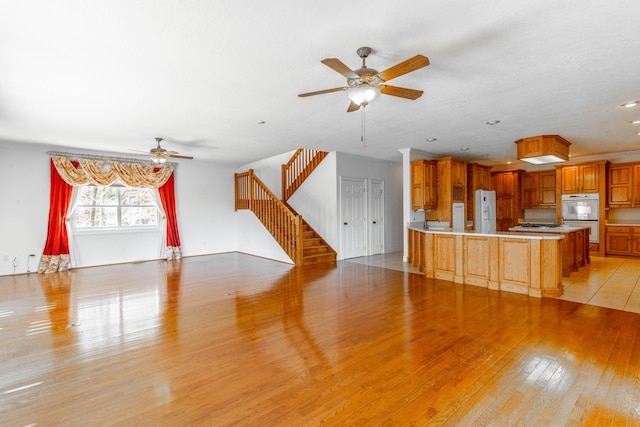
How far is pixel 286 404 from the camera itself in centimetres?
205

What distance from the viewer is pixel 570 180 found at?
8.14 metres

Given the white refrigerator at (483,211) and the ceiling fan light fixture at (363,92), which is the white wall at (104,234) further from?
the ceiling fan light fixture at (363,92)

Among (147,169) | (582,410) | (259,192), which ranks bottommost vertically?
(582,410)

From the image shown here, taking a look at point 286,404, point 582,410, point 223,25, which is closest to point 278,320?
point 286,404

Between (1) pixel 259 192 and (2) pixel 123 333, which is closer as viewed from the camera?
(2) pixel 123 333

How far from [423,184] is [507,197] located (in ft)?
14.5

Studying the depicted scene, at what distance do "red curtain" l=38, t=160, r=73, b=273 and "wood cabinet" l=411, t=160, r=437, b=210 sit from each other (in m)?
7.90

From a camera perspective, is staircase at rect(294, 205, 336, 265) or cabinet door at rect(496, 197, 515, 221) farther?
cabinet door at rect(496, 197, 515, 221)

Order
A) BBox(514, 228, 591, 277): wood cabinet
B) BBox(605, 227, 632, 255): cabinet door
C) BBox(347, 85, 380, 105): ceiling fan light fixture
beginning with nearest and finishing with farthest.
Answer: BBox(347, 85, 380, 105): ceiling fan light fixture
BBox(514, 228, 591, 277): wood cabinet
BBox(605, 227, 632, 255): cabinet door

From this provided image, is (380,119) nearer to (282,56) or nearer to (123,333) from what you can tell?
(282,56)

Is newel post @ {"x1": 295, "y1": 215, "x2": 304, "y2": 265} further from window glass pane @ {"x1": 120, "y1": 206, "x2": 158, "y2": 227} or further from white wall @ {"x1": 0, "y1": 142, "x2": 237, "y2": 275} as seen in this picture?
window glass pane @ {"x1": 120, "y1": 206, "x2": 158, "y2": 227}

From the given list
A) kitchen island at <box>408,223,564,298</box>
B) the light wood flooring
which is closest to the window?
the light wood flooring

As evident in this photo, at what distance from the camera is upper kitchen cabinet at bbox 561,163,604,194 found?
305 inches

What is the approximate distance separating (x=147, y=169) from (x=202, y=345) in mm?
6485
